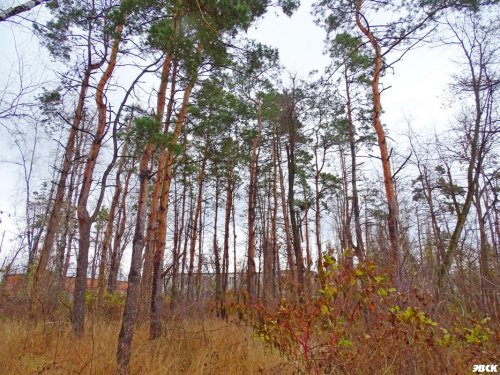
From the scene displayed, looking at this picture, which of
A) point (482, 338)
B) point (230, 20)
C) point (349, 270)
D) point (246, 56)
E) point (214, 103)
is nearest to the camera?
point (482, 338)

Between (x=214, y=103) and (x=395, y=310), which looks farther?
(x=214, y=103)

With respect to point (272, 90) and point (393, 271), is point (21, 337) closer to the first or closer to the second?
point (393, 271)

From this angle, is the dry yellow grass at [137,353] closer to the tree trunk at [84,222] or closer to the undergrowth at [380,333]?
the tree trunk at [84,222]

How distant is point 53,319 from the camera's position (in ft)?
23.4

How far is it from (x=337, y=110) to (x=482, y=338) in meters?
11.0

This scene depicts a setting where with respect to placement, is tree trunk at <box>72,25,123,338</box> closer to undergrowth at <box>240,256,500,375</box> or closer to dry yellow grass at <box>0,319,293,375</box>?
dry yellow grass at <box>0,319,293,375</box>

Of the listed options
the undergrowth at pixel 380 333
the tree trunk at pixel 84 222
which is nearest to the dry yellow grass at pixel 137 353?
the tree trunk at pixel 84 222

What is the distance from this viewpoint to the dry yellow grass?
14.3 feet

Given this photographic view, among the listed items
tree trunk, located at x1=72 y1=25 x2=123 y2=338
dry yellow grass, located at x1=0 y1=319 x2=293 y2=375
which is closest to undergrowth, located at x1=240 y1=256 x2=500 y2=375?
dry yellow grass, located at x1=0 y1=319 x2=293 y2=375

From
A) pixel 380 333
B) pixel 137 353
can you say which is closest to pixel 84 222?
pixel 137 353

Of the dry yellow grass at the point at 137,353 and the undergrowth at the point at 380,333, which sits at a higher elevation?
the undergrowth at the point at 380,333

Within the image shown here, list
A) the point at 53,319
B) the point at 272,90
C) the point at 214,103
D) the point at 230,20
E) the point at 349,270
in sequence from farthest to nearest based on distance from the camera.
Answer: the point at 272,90 → the point at 214,103 → the point at 53,319 → the point at 230,20 → the point at 349,270

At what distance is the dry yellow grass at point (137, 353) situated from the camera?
4.35 m

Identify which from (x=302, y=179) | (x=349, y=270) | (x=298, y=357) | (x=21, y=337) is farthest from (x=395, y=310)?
(x=302, y=179)
